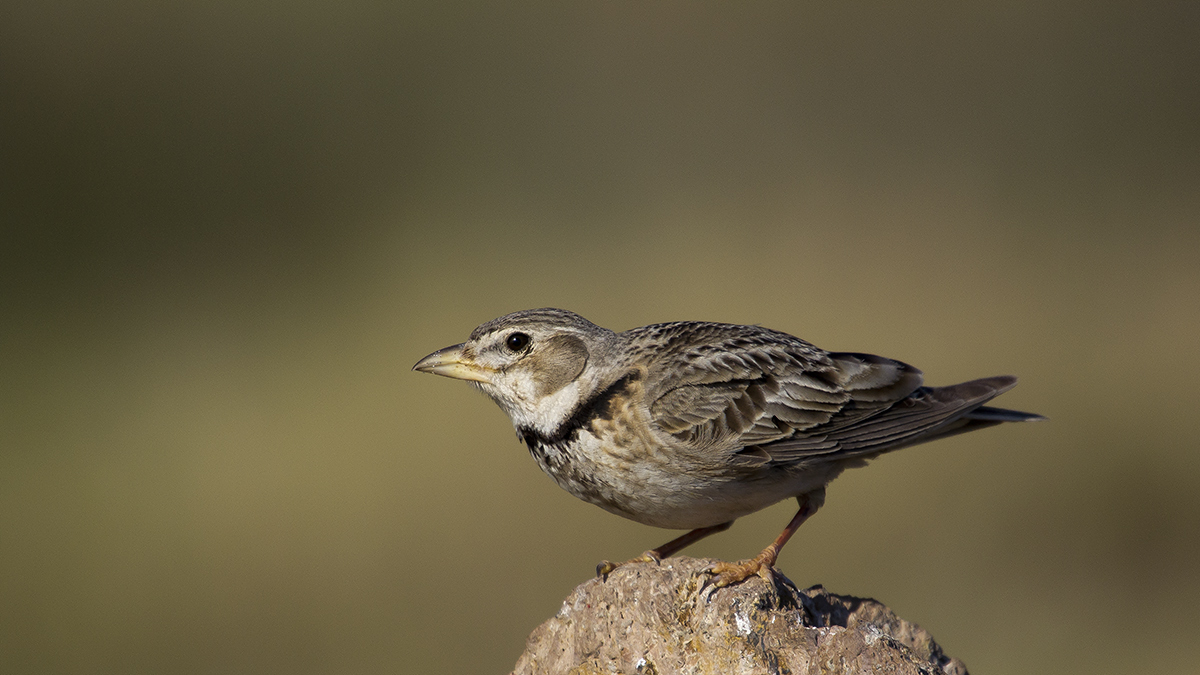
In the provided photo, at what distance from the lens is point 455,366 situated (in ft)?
20.4

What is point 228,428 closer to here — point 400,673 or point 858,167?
point 400,673

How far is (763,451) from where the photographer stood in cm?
600

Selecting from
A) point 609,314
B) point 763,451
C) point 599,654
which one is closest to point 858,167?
point 609,314

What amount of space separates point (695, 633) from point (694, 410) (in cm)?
140

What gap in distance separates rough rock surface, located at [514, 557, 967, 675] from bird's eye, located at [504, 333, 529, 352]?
1452mm

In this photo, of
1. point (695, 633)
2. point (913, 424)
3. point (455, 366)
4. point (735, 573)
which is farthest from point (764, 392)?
point (695, 633)

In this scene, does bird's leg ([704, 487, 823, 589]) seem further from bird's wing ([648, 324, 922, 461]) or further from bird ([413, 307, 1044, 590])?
bird's wing ([648, 324, 922, 461])

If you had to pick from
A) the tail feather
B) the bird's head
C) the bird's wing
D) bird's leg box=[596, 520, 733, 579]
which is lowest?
bird's leg box=[596, 520, 733, 579]

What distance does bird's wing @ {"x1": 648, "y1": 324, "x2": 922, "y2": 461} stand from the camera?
19.6 ft

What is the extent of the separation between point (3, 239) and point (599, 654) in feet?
45.8

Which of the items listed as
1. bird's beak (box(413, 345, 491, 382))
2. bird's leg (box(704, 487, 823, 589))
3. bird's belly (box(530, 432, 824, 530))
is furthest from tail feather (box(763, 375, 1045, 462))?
bird's beak (box(413, 345, 491, 382))

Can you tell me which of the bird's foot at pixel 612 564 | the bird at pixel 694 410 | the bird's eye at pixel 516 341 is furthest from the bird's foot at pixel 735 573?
the bird's eye at pixel 516 341

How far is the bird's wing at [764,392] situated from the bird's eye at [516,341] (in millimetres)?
717

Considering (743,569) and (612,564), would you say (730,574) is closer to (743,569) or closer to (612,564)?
(743,569)
